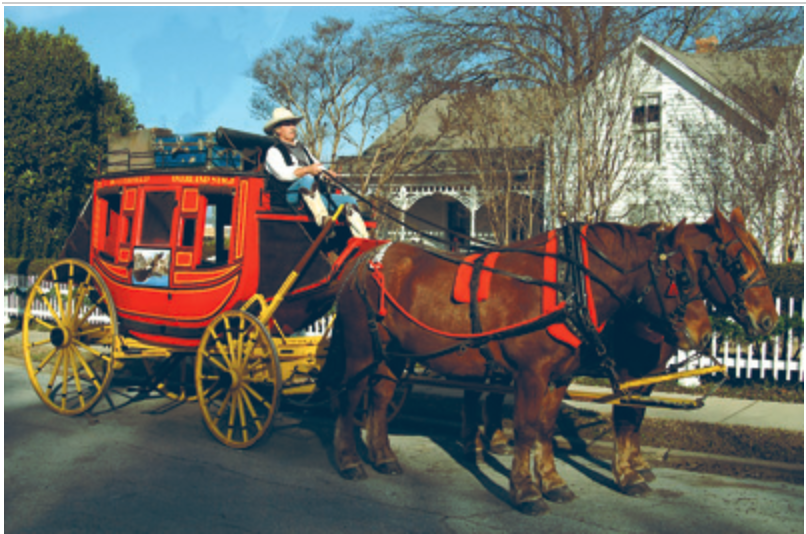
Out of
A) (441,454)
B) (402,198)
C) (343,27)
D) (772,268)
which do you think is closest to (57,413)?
(441,454)

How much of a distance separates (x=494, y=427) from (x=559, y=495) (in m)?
1.66

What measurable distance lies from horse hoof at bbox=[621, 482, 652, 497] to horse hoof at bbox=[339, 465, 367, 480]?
2.07 metres

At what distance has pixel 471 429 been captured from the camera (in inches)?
266

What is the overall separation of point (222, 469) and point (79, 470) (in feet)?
3.75

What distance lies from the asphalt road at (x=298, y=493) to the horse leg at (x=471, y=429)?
160mm

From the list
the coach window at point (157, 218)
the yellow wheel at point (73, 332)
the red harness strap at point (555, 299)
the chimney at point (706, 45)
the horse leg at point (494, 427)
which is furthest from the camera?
the chimney at point (706, 45)

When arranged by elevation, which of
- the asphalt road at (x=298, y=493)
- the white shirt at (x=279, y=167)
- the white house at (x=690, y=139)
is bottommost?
the asphalt road at (x=298, y=493)

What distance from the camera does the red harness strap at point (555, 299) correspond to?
5.27 m

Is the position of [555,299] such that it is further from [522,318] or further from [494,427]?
[494,427]

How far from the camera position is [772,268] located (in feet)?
33.8

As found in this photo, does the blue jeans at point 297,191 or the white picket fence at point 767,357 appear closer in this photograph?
the blue jeans at point 297,191

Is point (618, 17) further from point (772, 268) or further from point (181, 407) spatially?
point (181, 407)

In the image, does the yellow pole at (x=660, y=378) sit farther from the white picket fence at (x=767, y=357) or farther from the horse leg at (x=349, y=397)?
the white picket fence at (x=767, y=357)

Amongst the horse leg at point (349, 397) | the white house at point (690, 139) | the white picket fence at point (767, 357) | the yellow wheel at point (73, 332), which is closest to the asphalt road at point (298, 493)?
the horse leg at point (349, 397)
